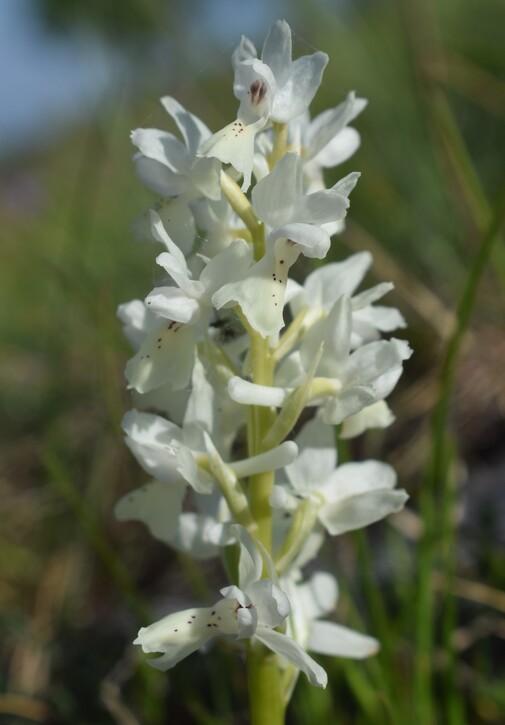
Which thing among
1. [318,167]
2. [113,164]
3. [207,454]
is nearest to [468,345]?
[318,167]

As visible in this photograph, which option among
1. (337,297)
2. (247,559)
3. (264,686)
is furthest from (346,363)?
(264,686)

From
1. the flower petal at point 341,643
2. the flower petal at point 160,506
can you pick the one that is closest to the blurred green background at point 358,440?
the flower petal at point 341,643

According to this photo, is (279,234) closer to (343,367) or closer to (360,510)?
(343,367)

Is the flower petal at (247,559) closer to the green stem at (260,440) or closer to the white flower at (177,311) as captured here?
the green stem at (260,440)

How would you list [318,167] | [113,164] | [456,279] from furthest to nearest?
[113,164] < [456,279] < [318,167]

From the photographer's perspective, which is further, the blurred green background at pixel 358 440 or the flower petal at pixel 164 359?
the blurred green background at pixel 358 440

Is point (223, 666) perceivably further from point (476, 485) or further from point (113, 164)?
point (113, 164)
